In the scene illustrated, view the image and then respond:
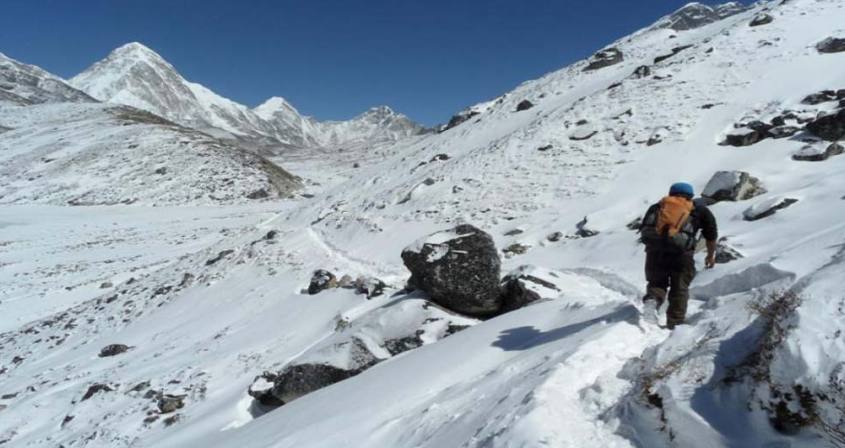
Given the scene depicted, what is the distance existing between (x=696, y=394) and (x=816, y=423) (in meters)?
0.84

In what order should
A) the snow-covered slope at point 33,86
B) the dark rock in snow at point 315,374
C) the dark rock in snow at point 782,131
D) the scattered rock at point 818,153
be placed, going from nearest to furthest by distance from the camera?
the dark rock in snow at point 315,374, the scattered rock at point 818,153, the dark rock in snow at point 782,131, the snow-covered slope at point 33,86

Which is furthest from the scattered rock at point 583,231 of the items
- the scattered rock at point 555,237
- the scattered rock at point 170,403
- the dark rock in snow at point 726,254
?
the scattered rock at point 170,403

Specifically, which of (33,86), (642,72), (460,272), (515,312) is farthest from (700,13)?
(33,86)

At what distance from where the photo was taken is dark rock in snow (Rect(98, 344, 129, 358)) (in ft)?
56.1

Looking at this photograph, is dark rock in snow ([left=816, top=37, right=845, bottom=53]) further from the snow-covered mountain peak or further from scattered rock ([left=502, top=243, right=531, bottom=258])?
the snow-covered mountain peak

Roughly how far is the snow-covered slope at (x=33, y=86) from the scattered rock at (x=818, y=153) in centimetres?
17093

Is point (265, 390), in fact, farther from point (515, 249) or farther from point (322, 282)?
point (515, 249)

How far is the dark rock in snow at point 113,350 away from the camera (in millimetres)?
17109

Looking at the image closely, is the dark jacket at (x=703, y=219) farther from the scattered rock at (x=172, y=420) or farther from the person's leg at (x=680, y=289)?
the scattered rock at (x=172, y=420)

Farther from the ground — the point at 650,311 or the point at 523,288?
the point at 650,311

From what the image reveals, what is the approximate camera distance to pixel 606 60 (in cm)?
3888

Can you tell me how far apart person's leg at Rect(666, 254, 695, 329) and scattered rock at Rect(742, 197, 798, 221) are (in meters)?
7.45

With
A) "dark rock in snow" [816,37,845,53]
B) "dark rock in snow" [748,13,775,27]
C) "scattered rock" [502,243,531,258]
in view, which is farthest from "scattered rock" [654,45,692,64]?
"scattered rock" [502,243,531,258]

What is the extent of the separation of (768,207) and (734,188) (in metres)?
2.18
